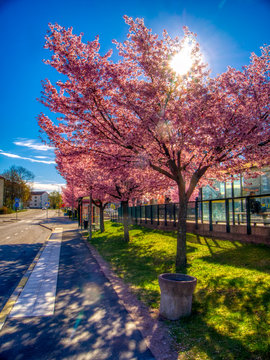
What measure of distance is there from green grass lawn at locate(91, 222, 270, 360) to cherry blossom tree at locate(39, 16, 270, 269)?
152 centimetres

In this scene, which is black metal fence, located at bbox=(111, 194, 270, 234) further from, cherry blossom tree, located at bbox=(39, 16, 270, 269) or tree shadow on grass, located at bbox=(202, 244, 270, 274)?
cherry blossom tree, located at bbox=(39, 16, 270, 269)

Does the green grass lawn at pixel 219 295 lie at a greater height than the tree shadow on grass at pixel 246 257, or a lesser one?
lesser

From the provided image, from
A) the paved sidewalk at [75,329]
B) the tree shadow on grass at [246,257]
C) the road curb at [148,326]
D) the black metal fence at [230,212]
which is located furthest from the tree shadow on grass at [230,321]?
the black metal fence at [230,212]

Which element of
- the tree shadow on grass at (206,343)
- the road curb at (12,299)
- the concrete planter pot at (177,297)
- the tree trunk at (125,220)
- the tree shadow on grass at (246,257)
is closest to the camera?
the tree shadow on grass at (206,343)

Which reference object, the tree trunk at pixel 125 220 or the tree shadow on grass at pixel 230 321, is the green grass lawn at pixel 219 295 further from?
the tree trunk at pixel 125 220

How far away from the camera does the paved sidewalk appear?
397 centimetres

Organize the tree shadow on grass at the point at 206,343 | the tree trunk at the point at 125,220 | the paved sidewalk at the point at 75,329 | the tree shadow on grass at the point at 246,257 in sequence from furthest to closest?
the tree trunk at the point at 125,220
the tree shadow on grass at the point at 246,257
the paved sidewalk at the point at 75,329
the tree shadow on grass at the point at 206,343

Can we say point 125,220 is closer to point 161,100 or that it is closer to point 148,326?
point 161,100

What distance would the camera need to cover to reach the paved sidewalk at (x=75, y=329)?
3967 mm

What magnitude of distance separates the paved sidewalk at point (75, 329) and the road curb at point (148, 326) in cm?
10

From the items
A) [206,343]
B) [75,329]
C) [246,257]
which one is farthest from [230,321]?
[246,257]

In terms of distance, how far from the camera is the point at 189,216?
1539cm

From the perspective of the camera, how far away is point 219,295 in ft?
19.6

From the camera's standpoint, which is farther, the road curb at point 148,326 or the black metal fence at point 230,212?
the black metal fence at point 230,212
